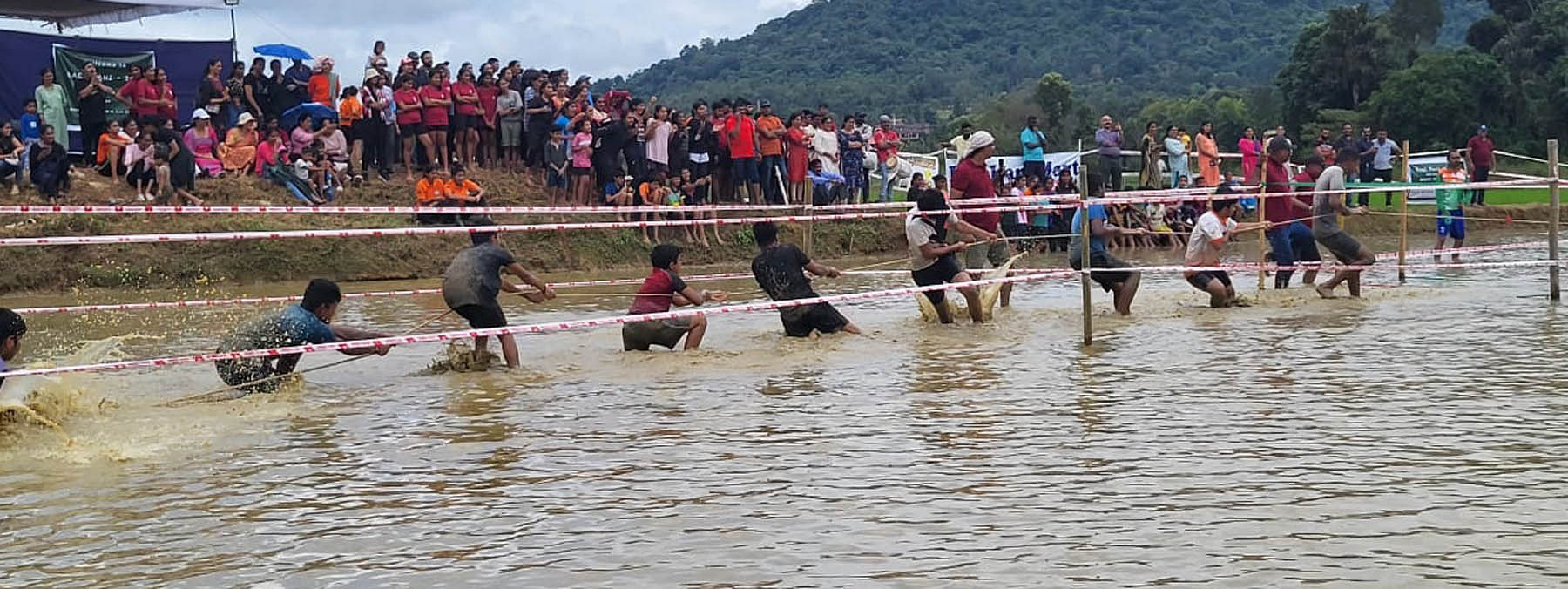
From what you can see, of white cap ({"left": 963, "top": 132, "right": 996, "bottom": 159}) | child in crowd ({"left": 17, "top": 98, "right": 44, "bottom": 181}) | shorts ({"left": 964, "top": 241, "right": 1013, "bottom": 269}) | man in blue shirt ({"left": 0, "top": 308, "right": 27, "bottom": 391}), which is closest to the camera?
man in blue shirt ({"left": 0, "top": 308, "right": 27, "bottom": 391})

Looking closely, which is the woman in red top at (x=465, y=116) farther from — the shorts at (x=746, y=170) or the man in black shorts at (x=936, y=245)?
the man in black shorts at (x=936, y=245)

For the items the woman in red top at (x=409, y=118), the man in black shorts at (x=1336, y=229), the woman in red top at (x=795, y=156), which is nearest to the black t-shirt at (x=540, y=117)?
the woman in red top at (x=409, y=118)

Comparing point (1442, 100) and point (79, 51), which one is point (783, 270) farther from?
point (1442, 100)

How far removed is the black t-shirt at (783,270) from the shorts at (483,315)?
82.8 inches

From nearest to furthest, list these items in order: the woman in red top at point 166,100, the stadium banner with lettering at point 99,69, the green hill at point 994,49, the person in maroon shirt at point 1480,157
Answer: the woman in red top at point 166,100, the stadium banner with lettering at point 99,69, the person in maroon shirt at point 1480,157, the green hill at point 994,49

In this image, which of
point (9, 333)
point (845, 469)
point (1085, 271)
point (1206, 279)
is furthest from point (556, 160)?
point (845, 469)

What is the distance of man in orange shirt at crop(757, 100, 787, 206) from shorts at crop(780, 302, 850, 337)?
35.9 feet

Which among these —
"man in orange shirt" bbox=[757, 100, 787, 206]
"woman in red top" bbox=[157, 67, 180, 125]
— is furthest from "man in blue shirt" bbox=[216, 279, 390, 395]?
"man in orange shirt" bbox=[757, 100, 787, 206]

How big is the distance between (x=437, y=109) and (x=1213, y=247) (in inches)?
448

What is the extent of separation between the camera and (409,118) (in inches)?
882

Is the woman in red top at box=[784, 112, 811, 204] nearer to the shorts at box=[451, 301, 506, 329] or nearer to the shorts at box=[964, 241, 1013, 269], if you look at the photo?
the shorts at box=[964, 241, 1013, 269]

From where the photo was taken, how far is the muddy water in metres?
6.20

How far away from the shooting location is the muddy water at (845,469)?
20.3 feet

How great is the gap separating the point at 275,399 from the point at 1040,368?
4.88 metres
